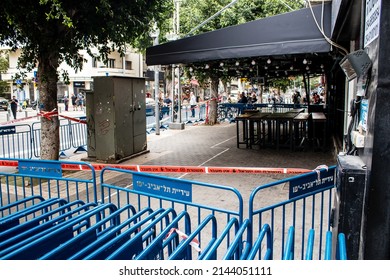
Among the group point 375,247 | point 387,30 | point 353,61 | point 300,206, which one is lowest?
point 300,206

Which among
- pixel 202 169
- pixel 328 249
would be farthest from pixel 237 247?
pixel 202 169

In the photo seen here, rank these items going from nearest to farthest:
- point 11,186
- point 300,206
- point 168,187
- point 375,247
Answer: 1. point 375,247
2. point 168,187
3. point 300,206
4. point 11,186

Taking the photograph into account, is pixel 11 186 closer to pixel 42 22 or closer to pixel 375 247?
pixel 42 22

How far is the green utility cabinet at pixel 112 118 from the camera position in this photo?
942 centimetres

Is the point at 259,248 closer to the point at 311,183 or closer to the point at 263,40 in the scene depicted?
the point at 311,183

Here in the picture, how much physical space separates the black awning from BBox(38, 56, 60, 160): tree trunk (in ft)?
9.49

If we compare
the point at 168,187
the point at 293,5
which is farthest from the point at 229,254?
the point at 293,5

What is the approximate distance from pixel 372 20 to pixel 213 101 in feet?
54.8

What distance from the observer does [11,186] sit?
750cm

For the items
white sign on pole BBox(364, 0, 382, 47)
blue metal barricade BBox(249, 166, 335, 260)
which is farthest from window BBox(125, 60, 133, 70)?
white sign on pole BBox(364, 0, 382, 47)

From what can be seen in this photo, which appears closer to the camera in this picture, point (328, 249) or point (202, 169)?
point (328, 249)

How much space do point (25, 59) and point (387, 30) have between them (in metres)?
7.75

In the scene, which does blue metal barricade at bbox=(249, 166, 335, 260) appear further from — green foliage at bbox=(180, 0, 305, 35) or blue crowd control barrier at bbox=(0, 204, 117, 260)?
green foliage at bbox=(180, 0, 305, 35)

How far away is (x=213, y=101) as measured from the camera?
64.3 feet
